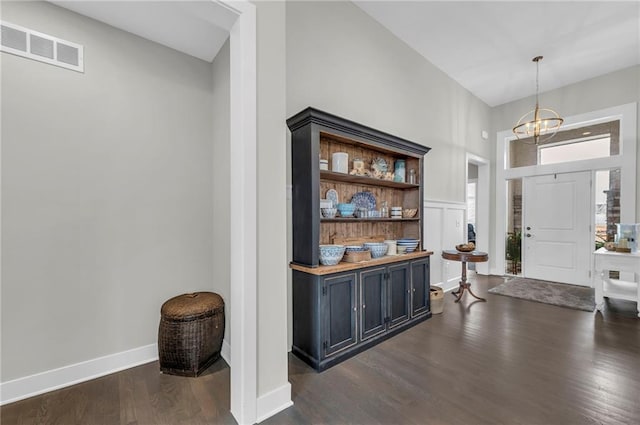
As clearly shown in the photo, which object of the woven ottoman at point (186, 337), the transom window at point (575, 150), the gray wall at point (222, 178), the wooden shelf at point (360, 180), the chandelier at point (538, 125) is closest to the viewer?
the woven ottoman at point (186, 337)

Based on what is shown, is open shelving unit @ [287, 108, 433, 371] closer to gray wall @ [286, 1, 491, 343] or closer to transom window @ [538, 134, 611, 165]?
gray wall @ [286, 1, 491, 343]

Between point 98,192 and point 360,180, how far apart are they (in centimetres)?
235

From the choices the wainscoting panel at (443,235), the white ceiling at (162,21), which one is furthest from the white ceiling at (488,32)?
the wainscoting panel at (443,235)

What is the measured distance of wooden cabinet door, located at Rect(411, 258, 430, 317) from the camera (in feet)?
10.1

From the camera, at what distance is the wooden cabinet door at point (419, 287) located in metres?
3.08

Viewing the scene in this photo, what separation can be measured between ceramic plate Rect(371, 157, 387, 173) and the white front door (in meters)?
4.04

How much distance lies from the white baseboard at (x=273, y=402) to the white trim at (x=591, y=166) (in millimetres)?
5544

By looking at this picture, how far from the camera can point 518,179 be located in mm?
5594

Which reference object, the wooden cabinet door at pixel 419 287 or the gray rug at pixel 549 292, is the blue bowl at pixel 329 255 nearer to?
the wooden cabinet door at pixel 419 287

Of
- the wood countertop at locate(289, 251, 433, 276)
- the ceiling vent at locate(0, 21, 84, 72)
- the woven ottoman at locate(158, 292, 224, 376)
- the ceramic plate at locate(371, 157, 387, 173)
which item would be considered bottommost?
the woven ottoman at locate(158, 292, 224, 376)

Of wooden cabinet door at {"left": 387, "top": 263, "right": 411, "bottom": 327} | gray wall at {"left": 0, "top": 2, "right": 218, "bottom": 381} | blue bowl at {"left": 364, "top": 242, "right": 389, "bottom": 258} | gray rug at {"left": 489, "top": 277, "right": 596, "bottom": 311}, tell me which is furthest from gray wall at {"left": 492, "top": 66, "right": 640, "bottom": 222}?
gray wall at {"left": 0, "top": 2, "right": 218, "bottom": 381}

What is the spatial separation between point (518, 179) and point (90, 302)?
7007 mm

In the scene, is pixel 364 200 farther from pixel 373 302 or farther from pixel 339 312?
pixel 339 312

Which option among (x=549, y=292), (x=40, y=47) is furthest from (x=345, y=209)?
(x=549, y=292)
